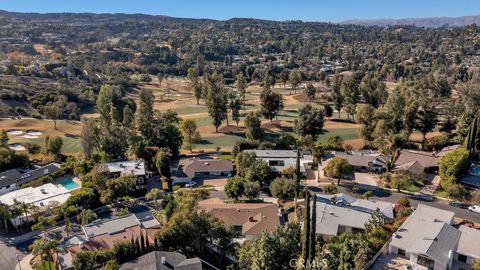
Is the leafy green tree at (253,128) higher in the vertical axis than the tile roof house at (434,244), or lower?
higher

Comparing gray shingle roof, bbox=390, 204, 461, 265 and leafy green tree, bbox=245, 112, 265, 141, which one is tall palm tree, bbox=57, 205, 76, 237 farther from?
leafy green tree, bbox=245, 112, 265, 141

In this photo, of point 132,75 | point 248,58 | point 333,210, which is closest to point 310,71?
point 248,58

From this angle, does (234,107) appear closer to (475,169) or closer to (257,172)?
(257,172)

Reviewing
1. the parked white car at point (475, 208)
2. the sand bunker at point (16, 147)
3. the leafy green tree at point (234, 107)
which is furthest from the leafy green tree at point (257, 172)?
the sand bunker at point (16, 147)

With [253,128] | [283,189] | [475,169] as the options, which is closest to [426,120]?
[475,169]

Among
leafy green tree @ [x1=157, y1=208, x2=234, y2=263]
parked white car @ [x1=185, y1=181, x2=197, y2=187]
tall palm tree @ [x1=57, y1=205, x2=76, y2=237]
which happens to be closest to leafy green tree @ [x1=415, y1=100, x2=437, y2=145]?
parked white car @ [x1=185, y1=181, x2=197, y2=187]

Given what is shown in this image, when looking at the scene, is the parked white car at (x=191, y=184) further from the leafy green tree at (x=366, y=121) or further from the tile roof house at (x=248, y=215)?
the leafy green tree at (x=366, y=121)
